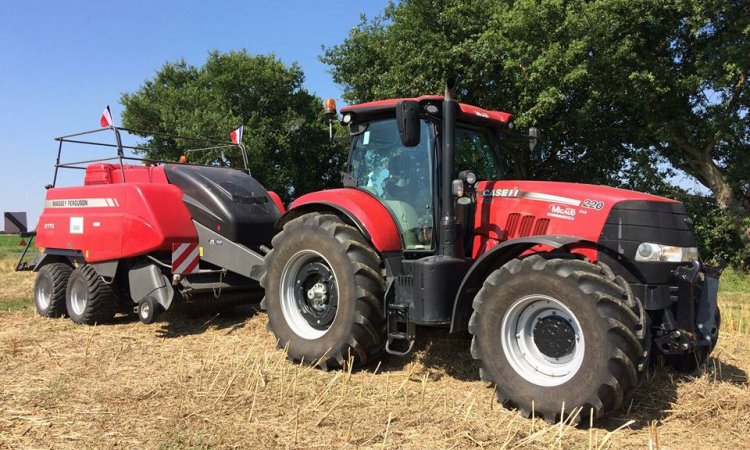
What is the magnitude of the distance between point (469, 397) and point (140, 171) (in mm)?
5518

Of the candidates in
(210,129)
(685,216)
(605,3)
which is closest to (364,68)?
(210,129)

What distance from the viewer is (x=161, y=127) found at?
996 inches

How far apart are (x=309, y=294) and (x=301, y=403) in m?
1.35

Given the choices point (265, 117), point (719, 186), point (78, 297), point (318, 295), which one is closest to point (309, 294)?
point (318, 295)

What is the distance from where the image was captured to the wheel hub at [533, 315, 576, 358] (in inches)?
147

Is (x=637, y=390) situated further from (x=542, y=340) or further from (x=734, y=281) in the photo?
(x=734, y=281)

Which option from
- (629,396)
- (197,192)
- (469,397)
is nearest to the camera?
(629,396)

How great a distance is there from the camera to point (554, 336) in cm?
378

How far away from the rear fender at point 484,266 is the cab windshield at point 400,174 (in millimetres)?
601

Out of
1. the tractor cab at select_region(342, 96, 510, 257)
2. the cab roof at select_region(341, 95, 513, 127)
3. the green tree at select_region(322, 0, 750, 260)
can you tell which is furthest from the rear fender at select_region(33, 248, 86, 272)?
the green tree at select_region(322, 0, 750, 260)

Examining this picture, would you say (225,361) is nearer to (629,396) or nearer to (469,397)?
(469,397)

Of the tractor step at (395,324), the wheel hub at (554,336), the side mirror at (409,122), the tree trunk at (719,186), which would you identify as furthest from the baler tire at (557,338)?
the tree trunk at (719,186)

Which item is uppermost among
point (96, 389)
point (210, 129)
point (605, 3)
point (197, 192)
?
point (605, 3)

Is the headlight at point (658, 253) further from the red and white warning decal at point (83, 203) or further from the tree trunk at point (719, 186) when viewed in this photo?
the tree trunk at point (719, 186)
